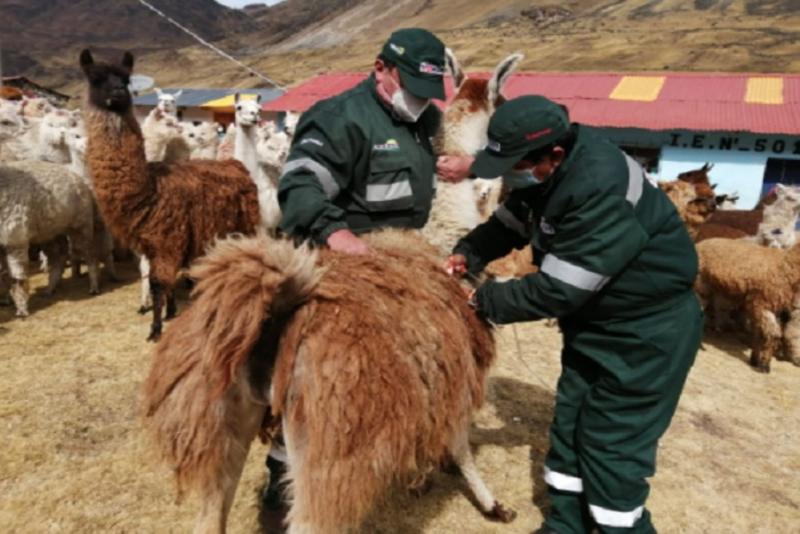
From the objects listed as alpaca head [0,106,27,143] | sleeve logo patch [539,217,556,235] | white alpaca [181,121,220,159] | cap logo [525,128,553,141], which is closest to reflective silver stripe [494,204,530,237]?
sleeve logo patch [539,217,556,235]

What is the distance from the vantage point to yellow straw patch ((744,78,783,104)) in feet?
51.2

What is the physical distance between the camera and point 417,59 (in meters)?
2.35

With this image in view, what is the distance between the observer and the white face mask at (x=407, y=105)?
8.00 ft

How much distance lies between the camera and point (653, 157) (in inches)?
605

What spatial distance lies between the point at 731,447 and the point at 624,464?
222 cm

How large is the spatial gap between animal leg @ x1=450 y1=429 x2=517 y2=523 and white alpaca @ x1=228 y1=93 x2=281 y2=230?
13.2 ft

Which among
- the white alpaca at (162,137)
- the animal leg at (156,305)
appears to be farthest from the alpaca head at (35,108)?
the animal leg at (156,305)

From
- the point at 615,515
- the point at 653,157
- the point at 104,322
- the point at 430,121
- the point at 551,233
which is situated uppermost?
the point at 430,121

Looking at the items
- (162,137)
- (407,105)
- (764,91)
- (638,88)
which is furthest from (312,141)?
A: (764,91)

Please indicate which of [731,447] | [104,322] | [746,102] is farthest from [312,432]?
[746,102]

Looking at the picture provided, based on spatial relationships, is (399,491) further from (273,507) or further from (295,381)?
(295,381)

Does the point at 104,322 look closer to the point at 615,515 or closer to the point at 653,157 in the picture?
the point at 615,515

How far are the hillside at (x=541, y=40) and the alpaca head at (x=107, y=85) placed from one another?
1313 inches

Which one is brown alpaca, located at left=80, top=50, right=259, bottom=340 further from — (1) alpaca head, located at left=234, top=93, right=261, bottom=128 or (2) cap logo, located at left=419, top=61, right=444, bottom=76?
(2) cap logo, located at left=419, top=61, right=444, bottom=76
